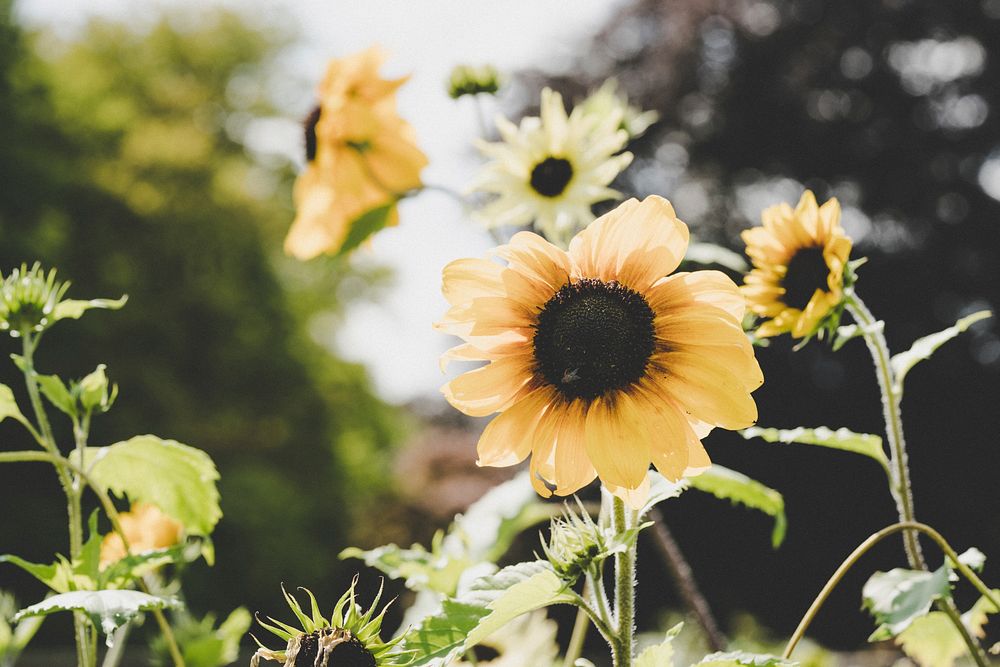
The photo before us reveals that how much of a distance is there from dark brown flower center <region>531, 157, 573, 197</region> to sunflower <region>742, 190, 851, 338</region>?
29cm

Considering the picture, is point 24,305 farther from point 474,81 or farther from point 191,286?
point 191,286

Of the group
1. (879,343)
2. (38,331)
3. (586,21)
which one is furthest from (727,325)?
(586,21)

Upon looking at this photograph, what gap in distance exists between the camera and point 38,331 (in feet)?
2.80

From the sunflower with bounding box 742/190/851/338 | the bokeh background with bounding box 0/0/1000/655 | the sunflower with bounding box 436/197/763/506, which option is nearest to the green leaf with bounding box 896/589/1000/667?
the sunflower with bounding box 742/190/851/338

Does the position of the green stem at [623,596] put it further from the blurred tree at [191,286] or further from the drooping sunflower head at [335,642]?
the blurred tree at [191,286]

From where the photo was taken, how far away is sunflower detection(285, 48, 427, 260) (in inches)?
53.1

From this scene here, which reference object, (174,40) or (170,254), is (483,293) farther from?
(174,40)

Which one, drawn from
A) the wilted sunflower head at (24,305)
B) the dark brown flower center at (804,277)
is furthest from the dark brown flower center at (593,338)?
the wilted sunflower head at (24,305)

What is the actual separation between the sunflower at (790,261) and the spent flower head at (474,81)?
1.91 ft

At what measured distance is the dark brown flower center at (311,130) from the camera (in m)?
1.65

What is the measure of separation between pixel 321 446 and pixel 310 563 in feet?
7.19

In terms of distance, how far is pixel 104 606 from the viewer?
69 cm

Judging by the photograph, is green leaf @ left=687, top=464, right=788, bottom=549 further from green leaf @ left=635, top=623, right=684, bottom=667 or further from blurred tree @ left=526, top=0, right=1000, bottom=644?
blurred tree @ left=526, top=0, right=1000, bottom=644

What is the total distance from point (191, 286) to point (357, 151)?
10.6 m
